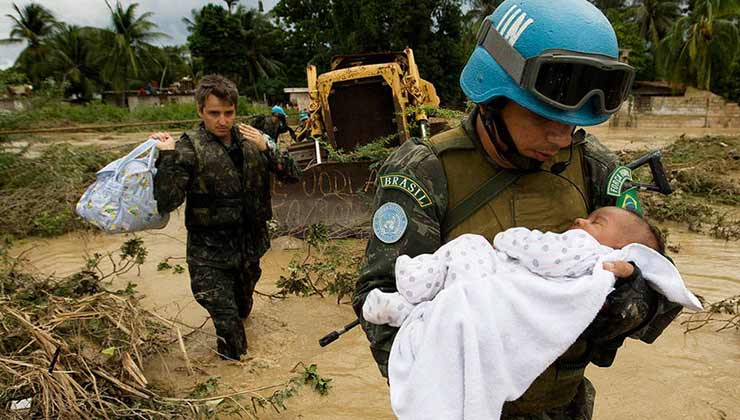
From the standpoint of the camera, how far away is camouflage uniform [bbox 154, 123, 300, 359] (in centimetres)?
333

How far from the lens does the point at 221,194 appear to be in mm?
3383

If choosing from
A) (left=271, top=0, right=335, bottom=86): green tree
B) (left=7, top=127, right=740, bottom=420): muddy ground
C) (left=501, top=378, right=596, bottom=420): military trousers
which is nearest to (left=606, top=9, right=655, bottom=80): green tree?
(left=271, top=0, right=335, bottom=86): green tree

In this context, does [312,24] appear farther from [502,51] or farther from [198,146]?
[502,51]

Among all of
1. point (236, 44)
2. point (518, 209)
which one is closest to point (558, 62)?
point (518, 209)

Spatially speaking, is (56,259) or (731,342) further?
(56,259)

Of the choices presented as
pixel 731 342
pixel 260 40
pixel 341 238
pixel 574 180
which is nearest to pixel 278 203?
pixel 341 238

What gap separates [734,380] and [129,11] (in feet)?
144

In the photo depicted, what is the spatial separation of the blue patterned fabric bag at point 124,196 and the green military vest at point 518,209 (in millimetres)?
2120

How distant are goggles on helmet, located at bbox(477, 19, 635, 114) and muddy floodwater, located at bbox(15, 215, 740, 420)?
7.88 ft

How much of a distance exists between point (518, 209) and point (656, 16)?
42.0 meters

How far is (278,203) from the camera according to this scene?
21.2ft

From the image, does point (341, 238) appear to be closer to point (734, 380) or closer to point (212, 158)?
point (212, 158)

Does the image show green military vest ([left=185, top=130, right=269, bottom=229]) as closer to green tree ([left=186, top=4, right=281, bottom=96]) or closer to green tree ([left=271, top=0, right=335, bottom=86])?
green tree ([left=271, top=0, right=335, bottom=86])

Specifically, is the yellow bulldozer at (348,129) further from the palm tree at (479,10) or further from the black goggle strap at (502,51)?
the palm tree at (479,10)
